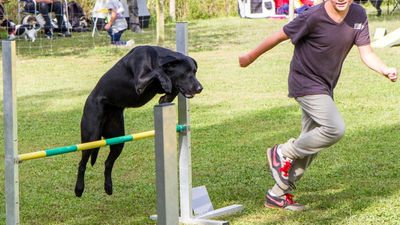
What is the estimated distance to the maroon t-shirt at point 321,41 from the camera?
6234 mm

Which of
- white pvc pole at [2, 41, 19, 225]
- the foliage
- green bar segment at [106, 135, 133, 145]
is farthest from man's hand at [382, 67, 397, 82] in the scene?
the foliage

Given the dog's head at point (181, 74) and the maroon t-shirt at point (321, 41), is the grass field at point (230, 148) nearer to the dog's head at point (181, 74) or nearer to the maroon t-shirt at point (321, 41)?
the maroon t-shirt at point (321, 41)

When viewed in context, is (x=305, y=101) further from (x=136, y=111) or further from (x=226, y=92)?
(x=226, y=92)

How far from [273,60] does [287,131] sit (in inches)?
290

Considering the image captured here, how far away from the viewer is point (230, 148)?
9312mm

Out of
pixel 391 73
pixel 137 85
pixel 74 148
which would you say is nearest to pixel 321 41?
pixel 391 73

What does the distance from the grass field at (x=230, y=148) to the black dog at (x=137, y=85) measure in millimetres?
794

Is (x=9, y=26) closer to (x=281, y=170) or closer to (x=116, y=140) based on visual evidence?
(x=281, y=170)

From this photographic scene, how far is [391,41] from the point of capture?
752 inches

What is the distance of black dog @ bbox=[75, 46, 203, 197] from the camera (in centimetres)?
555

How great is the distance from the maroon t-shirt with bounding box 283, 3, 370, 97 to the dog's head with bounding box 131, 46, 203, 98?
957mm

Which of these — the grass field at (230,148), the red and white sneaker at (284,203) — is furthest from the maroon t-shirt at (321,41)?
the grass field at (230,148)

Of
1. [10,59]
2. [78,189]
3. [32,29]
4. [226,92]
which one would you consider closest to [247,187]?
[78,189]

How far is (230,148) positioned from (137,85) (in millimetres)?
3888
